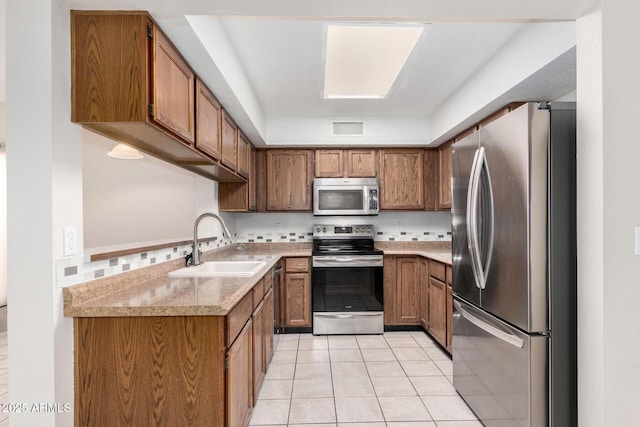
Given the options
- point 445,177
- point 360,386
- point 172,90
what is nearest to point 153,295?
point 172,90

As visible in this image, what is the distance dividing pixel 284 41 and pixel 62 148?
1.47 meters

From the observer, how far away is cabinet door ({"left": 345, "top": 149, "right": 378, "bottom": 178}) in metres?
3.93

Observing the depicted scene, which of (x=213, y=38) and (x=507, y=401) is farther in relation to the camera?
(x=213, y=38)

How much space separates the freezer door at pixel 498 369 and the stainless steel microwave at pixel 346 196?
1.78 meters

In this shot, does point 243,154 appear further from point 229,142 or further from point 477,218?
point 477,218

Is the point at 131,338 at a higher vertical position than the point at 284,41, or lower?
lower

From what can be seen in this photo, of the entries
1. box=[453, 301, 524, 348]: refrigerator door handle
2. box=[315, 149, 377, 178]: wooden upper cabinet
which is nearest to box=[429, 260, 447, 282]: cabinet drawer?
box=[453, 301, 524, 348]: refrigerator door handle

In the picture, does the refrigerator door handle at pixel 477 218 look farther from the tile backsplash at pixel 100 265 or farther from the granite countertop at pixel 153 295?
the tile backsplash at pixel 100 265

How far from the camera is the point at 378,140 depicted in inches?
151

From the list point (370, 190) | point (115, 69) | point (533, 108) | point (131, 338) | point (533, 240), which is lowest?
point (131, 338)

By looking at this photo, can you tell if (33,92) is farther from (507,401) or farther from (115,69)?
(507,401)

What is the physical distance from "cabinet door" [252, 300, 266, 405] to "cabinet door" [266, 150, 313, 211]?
1755 mm

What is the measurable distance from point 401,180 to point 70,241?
3338mm

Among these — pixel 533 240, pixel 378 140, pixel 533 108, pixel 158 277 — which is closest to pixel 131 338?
pixel 158 277
